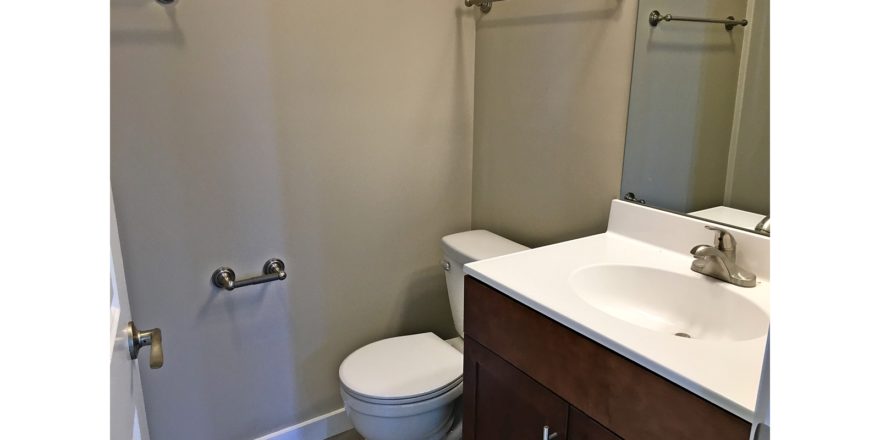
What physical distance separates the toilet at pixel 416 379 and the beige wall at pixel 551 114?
0.61 feet

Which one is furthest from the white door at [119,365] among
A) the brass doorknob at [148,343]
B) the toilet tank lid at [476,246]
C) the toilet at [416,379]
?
the toilet tank lid at [476,246]

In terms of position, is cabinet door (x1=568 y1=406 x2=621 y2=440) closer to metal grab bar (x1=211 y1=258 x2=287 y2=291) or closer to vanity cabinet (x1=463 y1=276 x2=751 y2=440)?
vanity cabinet (x1=463 y1=276 x2=751 y2=440)

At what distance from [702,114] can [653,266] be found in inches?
17.5

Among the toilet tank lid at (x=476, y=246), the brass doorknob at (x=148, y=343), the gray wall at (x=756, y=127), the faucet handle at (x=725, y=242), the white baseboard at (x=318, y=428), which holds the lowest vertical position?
the white baseboard at (x=318, y=428)

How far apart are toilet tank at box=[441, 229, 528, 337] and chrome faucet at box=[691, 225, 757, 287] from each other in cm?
66

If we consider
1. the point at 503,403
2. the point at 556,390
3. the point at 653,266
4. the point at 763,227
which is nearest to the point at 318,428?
the point at 503,403

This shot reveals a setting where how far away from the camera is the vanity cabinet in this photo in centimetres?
83

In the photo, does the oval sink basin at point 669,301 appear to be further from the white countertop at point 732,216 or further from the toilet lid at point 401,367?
the toilet lid at point 401,367

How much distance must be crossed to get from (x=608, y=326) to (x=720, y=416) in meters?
0.23

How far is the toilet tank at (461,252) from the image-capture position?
5.82 ft

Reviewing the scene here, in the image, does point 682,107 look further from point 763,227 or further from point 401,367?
point 401,367

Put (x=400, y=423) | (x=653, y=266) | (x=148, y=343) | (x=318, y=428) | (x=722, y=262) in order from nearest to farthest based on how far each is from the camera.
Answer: (x=148, y=343) < (x=722, y=262) < (x=653, y=266) < (x=400, y=423) < (x=318, y=428)

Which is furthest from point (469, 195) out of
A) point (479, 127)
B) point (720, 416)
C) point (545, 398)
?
point (720, 416)

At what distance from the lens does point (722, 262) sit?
3.84 feet
